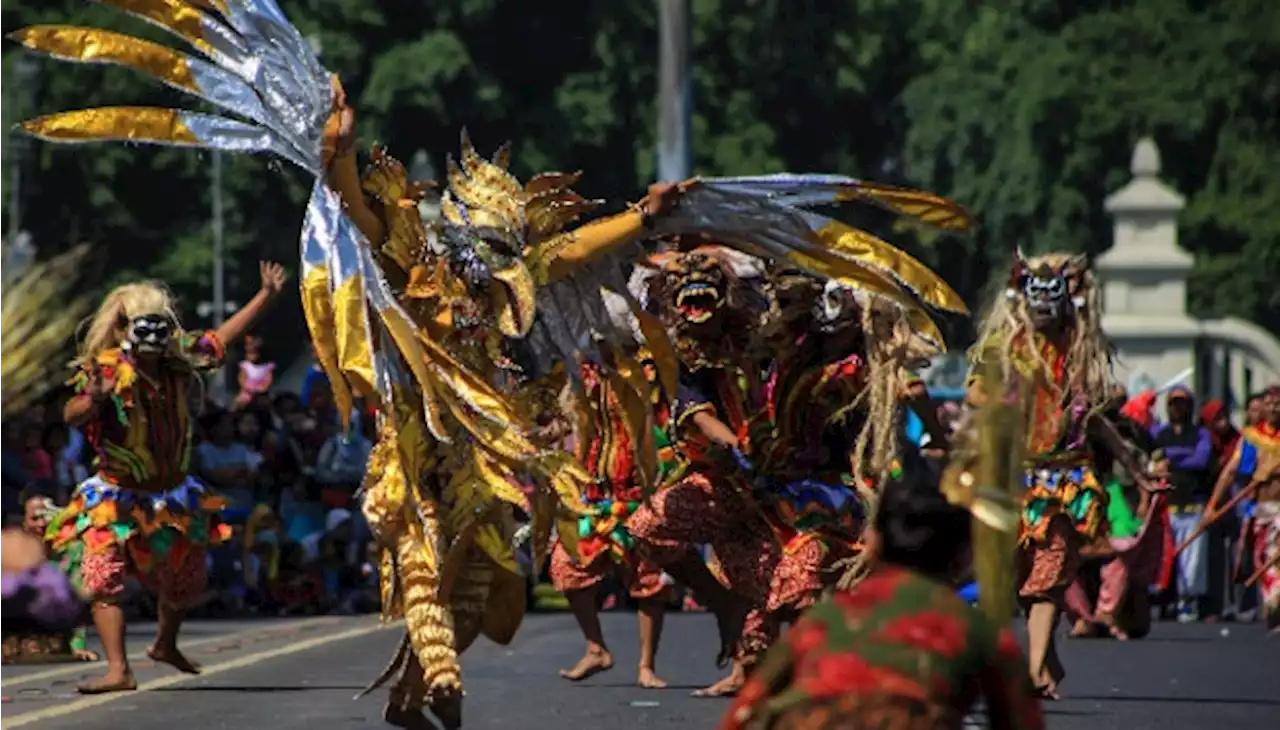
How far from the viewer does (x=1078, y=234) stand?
5369 cm

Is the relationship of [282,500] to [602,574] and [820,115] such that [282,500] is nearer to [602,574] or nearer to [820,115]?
[602,574]

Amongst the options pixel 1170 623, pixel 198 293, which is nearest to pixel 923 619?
pixel 1170 623

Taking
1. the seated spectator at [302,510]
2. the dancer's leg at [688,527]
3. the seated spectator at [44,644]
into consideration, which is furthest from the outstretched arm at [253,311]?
the seated spectator at [302,510]

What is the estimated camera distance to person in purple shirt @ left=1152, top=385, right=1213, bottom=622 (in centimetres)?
2362

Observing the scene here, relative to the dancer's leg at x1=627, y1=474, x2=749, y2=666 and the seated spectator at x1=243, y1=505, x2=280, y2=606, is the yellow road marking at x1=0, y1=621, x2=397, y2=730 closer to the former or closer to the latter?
the dancer's leg at x1=627, y1=474, x2=749, y2=666

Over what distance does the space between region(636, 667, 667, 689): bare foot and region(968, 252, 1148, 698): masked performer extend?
1616 millimetres

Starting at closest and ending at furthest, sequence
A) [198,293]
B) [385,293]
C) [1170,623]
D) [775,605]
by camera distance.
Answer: [385,293], [775,605], [1170,623], [198,293]

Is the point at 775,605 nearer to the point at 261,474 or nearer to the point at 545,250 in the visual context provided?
the point at 545,250

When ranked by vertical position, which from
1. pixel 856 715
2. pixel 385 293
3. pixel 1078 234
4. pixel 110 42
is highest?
pixel 1078 234

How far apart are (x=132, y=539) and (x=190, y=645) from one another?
392 cm

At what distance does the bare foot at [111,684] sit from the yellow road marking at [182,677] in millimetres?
32

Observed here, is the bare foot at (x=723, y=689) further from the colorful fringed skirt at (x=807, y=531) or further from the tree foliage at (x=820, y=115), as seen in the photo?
the tree foliage at (x=820, y=115)

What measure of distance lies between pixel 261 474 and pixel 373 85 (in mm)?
24305

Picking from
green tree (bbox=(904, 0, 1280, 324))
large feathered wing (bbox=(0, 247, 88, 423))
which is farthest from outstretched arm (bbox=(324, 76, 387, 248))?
green tree (bbox=(904, 0, 1280, 324))
